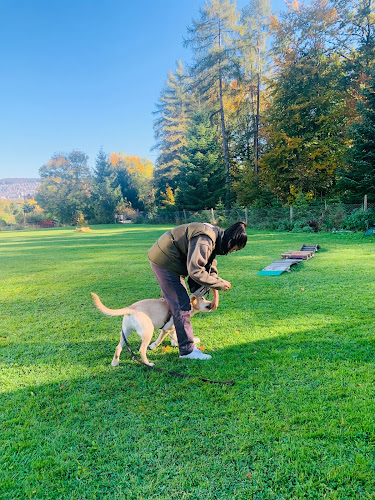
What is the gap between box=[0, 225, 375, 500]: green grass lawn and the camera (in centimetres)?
188

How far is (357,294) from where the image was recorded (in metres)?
5.43

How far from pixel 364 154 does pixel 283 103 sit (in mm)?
10347

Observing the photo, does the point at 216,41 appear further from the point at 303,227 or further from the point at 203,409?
the point at 203,409

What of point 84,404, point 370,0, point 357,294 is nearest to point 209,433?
point 84,404

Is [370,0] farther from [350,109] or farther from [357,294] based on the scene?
[357,294]

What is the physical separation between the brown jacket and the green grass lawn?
1.04m

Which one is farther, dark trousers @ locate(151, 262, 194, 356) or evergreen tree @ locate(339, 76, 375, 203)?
evergreen tree @ locate(339, 76, 375, 203)

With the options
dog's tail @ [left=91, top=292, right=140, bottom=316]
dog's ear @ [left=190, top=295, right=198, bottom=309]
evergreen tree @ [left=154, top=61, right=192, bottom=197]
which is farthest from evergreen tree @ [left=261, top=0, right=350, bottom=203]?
dog's tail @ [left=91, top=292, right=140, bottom=316]

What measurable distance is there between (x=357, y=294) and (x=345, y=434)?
3821mm

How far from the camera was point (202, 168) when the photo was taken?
95.7ft

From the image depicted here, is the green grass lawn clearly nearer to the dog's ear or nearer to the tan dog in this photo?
the tan dog

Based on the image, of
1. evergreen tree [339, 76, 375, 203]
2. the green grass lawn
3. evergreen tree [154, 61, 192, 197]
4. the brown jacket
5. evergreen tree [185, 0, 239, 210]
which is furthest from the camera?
evergreen tree [154, 61, 192, 197]

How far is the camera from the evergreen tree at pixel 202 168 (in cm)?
2884

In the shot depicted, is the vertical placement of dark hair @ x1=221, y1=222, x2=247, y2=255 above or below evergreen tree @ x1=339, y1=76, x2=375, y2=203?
below
